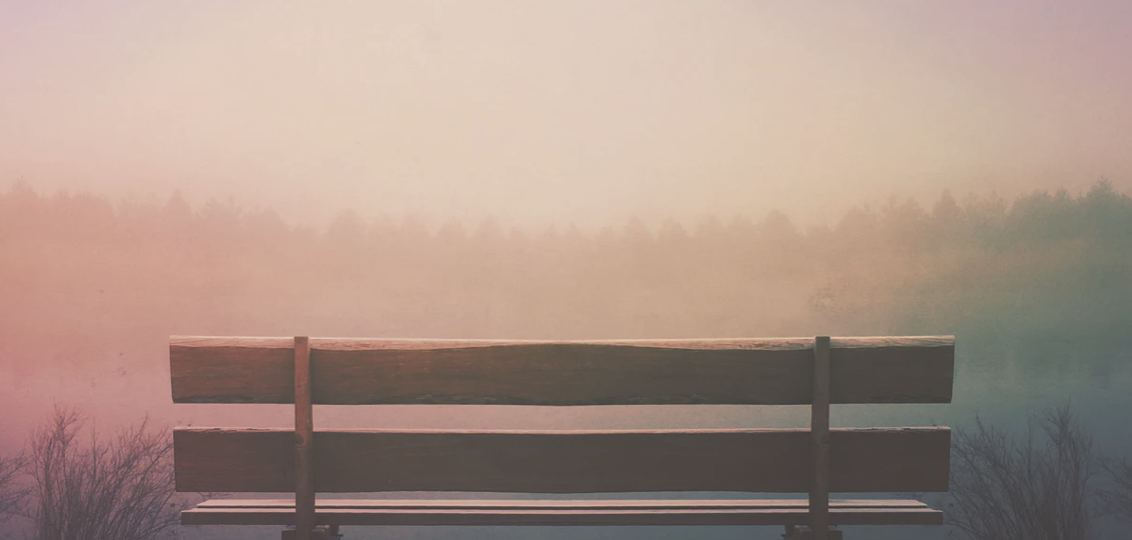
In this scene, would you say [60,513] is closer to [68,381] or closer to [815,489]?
[68,381]

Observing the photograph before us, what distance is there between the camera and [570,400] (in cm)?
190

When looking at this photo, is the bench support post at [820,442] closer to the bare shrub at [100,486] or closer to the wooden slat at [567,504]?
the wooden slat at [567,504]

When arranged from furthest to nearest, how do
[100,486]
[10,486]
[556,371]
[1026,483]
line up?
[1026,483] < [100,486] < [10,486] < [556,371]

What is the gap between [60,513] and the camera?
551 centimetres

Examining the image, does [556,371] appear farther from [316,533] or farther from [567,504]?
[316,533]

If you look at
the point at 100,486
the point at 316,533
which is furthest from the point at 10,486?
the point at 316,533

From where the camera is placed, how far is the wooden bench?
1906mm

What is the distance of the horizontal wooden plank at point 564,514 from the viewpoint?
6.66 feet

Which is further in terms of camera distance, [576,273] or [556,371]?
[576,273]

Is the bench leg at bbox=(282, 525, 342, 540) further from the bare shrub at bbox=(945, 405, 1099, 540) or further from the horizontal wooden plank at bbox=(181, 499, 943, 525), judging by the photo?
the bare shrub at bbox=(945, 405, 1099, 540)

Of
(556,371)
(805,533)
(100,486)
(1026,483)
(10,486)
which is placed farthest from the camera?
(1026,483)

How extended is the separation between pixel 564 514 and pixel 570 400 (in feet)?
1.26

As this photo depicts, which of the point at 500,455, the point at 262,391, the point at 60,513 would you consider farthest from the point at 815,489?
the point at 60,513

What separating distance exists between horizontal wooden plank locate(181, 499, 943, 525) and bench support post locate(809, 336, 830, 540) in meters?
0.06
